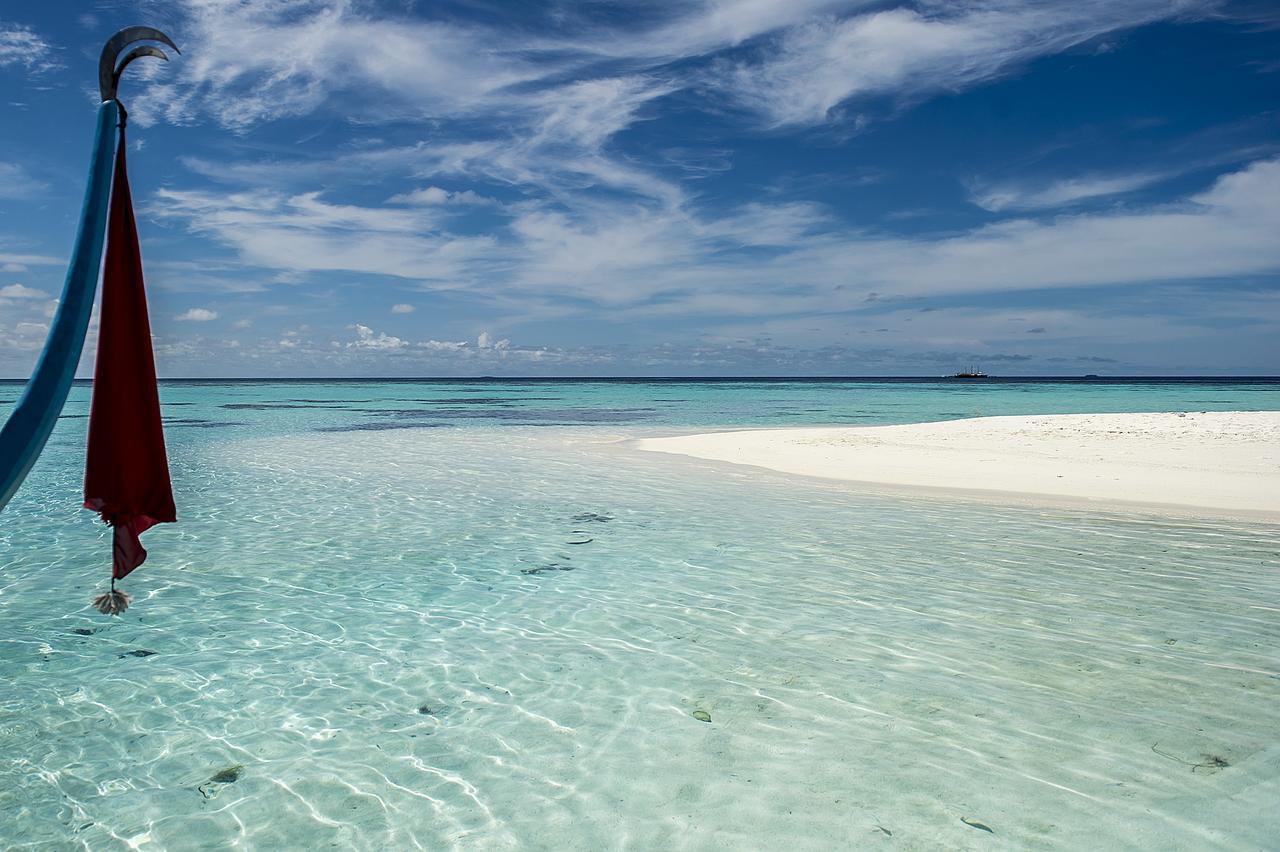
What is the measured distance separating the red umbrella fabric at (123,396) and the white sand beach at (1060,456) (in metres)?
14.3

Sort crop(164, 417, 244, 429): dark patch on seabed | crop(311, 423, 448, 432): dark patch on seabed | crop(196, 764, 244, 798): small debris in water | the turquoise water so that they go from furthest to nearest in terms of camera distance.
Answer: crop(164, 417, 244, 429): dark patch on seabed → crop(311, 423, 448, 432): dark patch on seabed → crop(196, 764, 244, 798): small debris in water → the turquoise water

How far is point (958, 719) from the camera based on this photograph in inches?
210

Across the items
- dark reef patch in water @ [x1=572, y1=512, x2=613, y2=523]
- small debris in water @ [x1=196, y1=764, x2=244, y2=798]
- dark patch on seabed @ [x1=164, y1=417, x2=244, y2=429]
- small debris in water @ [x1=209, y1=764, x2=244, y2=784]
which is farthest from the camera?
dark patch on seabed @ [x1=164, y1=417, x2=244, y2=429]

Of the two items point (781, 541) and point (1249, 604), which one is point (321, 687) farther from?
point (1249, 604)

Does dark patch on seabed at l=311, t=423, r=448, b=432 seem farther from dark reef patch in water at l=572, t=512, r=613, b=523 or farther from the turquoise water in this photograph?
dark reef patch in water at l=572, t=512, r=613, b=523

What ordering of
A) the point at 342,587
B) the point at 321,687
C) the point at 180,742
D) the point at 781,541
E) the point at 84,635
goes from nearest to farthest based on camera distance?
the point at 180,742
the point at 321,687
the point at 84,635
the point at 342,587
the point at 781,541

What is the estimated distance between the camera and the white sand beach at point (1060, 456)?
14.5m

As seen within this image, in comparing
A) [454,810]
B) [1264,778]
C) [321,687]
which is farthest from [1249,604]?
[321,687]

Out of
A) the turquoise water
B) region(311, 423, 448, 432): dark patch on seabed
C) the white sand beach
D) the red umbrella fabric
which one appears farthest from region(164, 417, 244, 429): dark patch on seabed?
the red umbrella fabric

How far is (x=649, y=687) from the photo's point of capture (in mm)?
5988

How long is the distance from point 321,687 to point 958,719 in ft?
15.8

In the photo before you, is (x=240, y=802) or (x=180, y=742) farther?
(x=180, y=742)

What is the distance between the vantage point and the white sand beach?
47.5 ft

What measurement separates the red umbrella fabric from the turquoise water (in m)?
1.78
